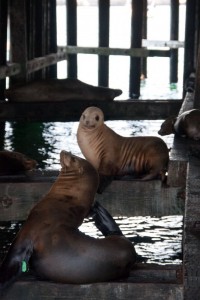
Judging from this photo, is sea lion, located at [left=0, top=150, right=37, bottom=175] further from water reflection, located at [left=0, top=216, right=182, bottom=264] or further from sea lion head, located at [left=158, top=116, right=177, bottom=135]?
sea lion head, located at [left=158, top=116, right=177, bottom=135]

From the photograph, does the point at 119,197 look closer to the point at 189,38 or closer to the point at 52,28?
the point at 189,38

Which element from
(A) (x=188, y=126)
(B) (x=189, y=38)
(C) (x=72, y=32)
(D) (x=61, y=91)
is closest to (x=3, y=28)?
(D) (x=61, y=91)

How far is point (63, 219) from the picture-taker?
15.3ft

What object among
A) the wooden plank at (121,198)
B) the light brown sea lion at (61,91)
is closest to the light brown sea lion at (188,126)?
the wooden plank at (121,198)

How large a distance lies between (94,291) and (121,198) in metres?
1.93

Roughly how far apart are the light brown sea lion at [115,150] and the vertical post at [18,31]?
18.3ft

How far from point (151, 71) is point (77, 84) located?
1105 cm

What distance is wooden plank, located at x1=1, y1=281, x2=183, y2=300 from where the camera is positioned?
13.6 ft

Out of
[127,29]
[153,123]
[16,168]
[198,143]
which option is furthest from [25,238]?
[127,29]

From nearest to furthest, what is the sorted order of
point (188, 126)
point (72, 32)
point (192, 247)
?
point (192, 247) < point (188, 126) < point (72, 32)

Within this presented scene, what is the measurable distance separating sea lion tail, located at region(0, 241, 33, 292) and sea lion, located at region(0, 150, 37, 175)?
6.99ft

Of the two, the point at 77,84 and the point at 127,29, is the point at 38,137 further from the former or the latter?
the point at 127,29

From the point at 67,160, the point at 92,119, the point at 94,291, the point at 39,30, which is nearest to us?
the point at 94,291

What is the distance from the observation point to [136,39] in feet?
51.9
